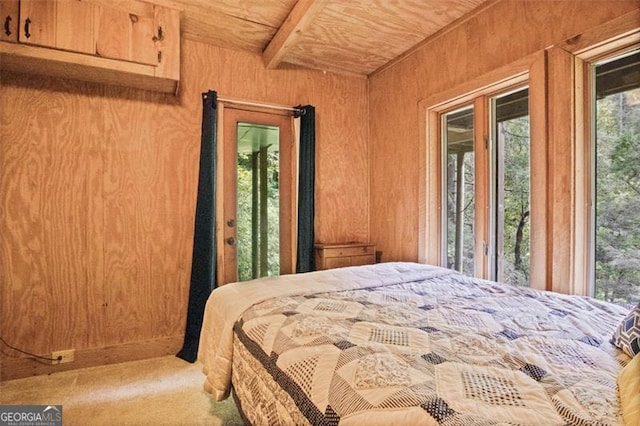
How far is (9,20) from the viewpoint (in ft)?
6.10

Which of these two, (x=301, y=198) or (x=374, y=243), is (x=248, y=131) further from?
(x=374, y=243)

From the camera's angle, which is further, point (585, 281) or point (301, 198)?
point (301, 198)

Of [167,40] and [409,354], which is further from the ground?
[167,40]

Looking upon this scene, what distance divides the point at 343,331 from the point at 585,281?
1565mm

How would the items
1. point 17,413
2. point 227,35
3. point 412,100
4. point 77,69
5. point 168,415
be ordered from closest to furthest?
point 17,413 < point 168,415 < point 77,69 < point 227,35 < point 412,100

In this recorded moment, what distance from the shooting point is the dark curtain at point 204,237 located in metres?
2.58

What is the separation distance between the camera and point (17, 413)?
168 cm

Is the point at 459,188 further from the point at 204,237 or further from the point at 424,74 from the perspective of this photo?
the point at 204,237

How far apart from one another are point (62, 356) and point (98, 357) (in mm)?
222

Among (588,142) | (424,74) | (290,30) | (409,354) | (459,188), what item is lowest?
(409,354)

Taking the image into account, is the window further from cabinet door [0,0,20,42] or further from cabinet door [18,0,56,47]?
cabinet door [0,0,20,42]

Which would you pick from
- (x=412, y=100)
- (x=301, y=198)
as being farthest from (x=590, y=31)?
(x=301, y=198)

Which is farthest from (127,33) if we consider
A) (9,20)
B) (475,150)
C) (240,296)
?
(475,150)

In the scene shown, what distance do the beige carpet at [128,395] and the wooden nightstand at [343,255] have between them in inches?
53.7
